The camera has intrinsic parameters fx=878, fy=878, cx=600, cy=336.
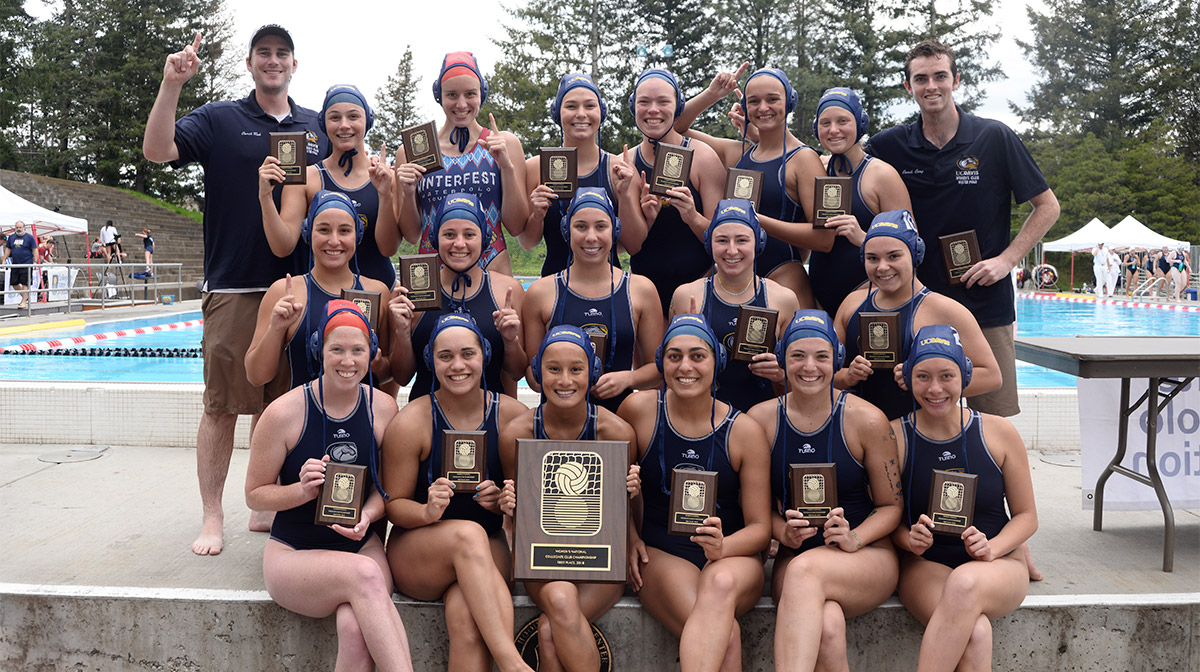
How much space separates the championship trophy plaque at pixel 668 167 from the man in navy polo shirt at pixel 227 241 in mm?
1899

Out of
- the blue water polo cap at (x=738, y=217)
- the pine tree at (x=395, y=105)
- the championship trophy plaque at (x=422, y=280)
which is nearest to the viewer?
the championship trophy plaque at (x=422, y=280)

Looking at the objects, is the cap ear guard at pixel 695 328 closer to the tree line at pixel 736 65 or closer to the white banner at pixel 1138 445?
the white banner at pixel 1138 445

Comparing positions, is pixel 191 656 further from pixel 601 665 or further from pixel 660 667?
pixel 660 667

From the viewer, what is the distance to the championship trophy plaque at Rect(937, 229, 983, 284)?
4508 mm

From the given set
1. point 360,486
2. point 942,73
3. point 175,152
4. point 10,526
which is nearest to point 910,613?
point 360,486

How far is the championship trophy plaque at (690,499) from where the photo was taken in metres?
3.47

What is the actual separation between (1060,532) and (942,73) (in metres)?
2.71

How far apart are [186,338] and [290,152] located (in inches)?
583

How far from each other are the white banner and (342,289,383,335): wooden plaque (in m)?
3.86

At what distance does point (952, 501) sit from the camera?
3.48 metres

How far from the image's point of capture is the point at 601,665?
373cm

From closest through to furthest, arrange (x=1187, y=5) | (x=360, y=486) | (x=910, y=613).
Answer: (x=360, y=486), (x=910, y=613), (x=1187, y=5)

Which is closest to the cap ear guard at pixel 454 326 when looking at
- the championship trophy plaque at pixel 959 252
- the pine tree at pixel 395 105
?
the championship trophy plaque at pixel 959 252

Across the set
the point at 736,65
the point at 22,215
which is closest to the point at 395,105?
the point at 736,65
